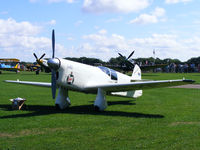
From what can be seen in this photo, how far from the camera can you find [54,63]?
995 centimetres

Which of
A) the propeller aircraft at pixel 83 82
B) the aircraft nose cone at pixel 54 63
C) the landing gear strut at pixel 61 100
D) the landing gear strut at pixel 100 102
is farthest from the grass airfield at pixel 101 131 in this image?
the aircraft nose cone at pixel 54 63

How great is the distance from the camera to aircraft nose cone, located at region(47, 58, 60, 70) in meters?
9.88

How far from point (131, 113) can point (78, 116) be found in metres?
2.24

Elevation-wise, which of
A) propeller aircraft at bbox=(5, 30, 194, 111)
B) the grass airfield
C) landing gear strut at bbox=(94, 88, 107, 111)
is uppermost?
propeller aircraft at bbox=(5, 30, 194, 111)

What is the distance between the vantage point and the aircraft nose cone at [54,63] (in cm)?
988

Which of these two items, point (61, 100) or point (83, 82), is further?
point (61, 100)

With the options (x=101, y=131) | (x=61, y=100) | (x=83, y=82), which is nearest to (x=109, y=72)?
(x=83, y=82)

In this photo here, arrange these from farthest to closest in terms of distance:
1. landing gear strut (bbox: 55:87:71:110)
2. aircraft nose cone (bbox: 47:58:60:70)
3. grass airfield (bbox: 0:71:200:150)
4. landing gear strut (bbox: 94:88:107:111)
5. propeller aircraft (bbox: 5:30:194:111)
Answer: landing gear strut (bbox: 55:87:71:110) → landing gear strut (bbox: 94:88:107:111) → propeller aircraft (bbox: 5:30:194:111) → aircraft nose cone (bbox: 47:58:60:70) → grass airfield (bbox: 0:71:200:150)

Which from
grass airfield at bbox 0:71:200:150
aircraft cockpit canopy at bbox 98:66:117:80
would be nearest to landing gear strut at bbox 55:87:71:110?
grass airfield at bbox 0:71:200:150

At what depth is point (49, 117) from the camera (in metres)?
9.62

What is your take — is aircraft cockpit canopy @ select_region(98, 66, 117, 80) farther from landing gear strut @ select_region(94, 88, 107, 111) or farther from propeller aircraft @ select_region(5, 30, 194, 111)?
landing gear strut @ select_region(94, 88, 107, 111)

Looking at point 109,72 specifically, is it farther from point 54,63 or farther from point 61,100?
point 54,63

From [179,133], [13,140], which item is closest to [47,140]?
[13,140]

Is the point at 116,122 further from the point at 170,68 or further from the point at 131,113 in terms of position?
the point at 170,68
